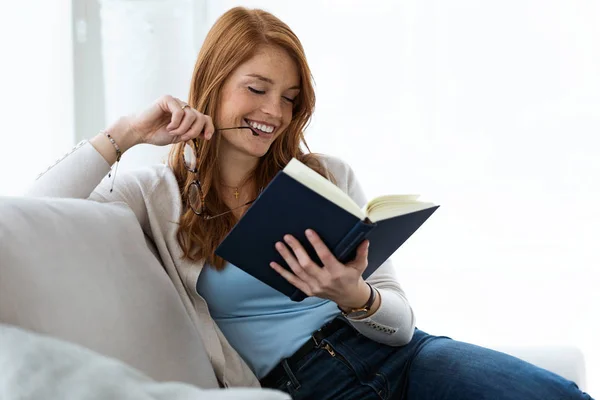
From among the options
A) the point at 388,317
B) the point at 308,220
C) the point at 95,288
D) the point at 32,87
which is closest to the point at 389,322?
the point at 388,317

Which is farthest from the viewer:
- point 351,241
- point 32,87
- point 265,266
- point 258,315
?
point 32,87

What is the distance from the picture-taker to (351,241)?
1287 millimetres

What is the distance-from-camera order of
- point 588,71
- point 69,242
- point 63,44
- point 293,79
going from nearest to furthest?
point 69,242
point 293,79
point 63,44
point 588,71

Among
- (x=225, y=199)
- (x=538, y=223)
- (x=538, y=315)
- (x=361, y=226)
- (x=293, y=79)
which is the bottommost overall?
(x=538, y=315)

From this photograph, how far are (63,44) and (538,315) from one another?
2119mm

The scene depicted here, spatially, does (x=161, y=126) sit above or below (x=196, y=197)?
above

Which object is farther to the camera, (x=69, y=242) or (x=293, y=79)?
(x=293, y=79)

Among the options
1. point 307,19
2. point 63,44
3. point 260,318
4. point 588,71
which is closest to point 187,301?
point 260,318

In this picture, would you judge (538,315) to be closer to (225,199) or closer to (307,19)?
(307,19)

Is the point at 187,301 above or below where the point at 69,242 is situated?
below

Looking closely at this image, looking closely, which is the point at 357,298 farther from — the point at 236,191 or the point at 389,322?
the point at 236,191

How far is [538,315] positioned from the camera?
10.2 ft

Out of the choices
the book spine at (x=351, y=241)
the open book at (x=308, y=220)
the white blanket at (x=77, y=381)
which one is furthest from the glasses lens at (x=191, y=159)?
the white blanket at (x=77, y=381)

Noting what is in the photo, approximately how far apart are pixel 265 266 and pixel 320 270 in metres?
0.11
